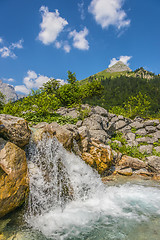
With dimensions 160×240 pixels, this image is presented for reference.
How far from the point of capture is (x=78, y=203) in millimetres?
7492

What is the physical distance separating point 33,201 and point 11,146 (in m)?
2.64

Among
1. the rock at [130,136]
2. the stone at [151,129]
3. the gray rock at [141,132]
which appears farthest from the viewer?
the stone at [151,129]

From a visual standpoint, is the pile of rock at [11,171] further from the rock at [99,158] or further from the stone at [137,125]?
the stone at [137,125]

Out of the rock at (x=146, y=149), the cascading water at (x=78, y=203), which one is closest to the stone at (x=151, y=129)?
the rock at (x=146, y=149)

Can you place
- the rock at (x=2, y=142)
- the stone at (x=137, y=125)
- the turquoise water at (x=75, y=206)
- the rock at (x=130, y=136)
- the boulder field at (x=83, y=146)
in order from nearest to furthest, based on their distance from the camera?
the turquoise water at (x=75, y=206) → the boulder field at (x=83, y=146) → the rock at (x=2, y=142) → the rock at (x=130, y=136) → the stone at (x=137, y=125)

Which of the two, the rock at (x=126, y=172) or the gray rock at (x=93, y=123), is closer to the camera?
the rock at (x=126, y=172)

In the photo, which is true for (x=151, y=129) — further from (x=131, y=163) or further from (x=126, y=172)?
(x=126, y=172)

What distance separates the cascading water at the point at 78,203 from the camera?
536 centimetres

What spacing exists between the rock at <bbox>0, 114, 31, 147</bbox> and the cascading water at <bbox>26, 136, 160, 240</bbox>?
3.22 ft

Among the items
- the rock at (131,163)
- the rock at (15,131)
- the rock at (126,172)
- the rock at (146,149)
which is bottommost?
the rock at (126,172)

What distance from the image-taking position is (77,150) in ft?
36.3

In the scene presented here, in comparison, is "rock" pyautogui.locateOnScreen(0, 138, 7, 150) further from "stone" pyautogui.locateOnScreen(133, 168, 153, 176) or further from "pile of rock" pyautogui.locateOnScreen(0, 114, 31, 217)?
"stone" pyautogui.locateOnScreen(133, 168, 153, 176)

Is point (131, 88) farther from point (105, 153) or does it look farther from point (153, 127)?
point (105, 153)

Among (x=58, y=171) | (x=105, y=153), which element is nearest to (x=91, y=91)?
(x=105, y=153)
